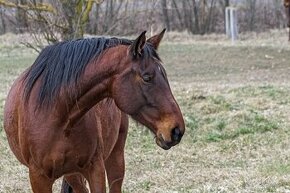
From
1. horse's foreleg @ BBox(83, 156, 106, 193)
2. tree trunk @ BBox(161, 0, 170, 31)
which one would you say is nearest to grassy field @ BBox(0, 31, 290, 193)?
horse's foreleg @ BBox(83, 156, 106, 193)

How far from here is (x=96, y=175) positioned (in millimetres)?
4898

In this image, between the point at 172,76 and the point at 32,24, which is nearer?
the point at 32,24

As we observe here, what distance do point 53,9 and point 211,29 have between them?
18.9 metres

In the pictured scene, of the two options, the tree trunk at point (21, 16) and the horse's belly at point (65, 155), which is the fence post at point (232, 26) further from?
the horse's belly at point (65, 155)

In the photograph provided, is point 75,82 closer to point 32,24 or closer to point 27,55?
point 32,24

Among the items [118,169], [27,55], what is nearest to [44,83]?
[118,169]

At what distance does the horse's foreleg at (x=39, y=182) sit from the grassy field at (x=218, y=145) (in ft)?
7.76

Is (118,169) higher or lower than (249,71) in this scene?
higher

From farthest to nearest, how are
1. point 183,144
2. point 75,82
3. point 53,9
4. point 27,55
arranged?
point 27,55, point 53,9, point 183,144, point 75,82

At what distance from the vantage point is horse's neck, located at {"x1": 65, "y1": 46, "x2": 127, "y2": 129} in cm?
450

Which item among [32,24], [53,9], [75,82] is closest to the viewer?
[75,82]

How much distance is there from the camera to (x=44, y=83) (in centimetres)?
484

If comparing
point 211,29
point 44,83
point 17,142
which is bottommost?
point 211,29

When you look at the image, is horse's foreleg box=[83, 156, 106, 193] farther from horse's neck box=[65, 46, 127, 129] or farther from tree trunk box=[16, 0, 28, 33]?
tree trunk box=[16, 0, 28, 33]
